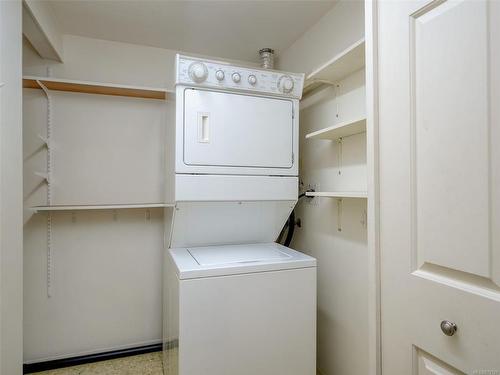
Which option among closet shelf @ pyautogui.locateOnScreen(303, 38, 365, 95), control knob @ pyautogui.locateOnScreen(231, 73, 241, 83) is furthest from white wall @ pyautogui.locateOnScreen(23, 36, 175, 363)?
closet shelf @ pyautogui.locateOnScreen(303, 38, 365, 95)

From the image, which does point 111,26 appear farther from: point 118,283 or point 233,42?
point 118,283

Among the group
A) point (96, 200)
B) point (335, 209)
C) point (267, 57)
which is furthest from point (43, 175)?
point (335, 209)

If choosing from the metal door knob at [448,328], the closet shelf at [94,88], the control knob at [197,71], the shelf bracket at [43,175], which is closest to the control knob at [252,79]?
the control knob at [197,71]

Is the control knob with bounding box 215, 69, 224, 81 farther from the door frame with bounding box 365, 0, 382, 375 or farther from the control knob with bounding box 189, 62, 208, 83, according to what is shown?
the door frame with bounding box 365, 0, 382, 375

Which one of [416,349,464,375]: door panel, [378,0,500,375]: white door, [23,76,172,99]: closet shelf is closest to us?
[378,0,500,375]: white door

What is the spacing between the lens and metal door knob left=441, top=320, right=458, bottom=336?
2.56 ft

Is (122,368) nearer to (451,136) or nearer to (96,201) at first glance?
(96,201)

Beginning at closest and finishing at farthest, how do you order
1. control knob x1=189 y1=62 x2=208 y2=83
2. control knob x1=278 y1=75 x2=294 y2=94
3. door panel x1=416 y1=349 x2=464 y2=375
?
door panel x1=416 y1=349 x2=464 y2=375, control knob x1=189 y1=62 x2=208 y2=83, control knob x1=278 y1=75 x2=294 y2=94

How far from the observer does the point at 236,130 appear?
1.93 m

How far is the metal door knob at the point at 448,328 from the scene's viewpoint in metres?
0.78

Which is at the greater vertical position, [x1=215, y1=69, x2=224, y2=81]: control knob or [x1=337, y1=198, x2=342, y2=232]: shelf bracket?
[x1=215, y1=69, x2=224, y2=81]: control knob

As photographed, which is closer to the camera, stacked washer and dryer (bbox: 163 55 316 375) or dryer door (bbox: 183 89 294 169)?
stacked washer and dryer (bbox: 163 55 316 375)

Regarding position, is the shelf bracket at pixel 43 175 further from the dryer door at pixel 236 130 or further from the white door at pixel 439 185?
the white door at pixel 439 185

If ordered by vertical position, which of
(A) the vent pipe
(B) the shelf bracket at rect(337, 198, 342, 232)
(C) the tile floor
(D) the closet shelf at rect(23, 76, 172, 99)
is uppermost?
(A) the vent pipe
